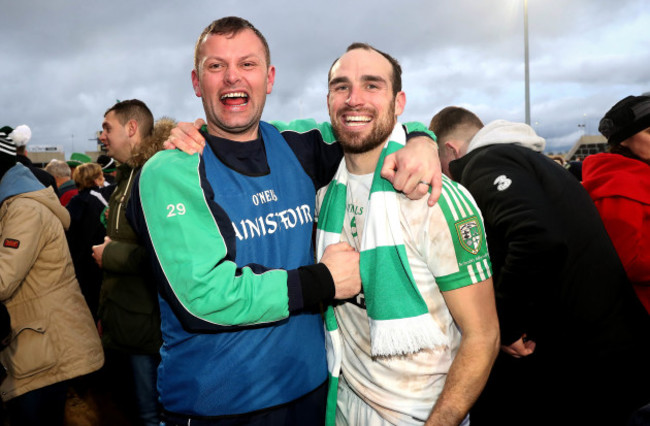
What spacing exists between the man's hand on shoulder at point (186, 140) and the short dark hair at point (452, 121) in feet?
9.32

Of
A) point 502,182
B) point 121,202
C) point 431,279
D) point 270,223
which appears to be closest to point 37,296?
point 121,202

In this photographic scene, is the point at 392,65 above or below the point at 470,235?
above

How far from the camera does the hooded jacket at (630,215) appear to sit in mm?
2660

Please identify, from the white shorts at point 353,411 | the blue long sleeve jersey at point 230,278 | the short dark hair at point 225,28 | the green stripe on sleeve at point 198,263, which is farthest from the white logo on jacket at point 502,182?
the short dark hair at point 225,28

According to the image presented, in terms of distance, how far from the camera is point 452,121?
13.8ft

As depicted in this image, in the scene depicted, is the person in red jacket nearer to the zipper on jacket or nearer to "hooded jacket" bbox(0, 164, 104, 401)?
the zipper on jacket

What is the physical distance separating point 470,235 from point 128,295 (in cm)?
270

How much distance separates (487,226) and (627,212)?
0.98 m

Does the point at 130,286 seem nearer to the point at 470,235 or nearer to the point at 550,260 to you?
the point at 470,235

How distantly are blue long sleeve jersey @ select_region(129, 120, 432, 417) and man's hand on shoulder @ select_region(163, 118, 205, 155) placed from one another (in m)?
0.05

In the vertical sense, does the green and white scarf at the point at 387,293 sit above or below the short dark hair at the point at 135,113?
below

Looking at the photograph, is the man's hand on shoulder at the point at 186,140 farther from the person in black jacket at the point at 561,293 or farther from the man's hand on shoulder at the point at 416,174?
the person in black jacket at the point at 561,293

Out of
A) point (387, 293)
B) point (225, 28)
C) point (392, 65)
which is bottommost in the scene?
point (387, 293)

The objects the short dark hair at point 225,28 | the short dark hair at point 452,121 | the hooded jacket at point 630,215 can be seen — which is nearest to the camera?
the short dark hair at point 225,28
